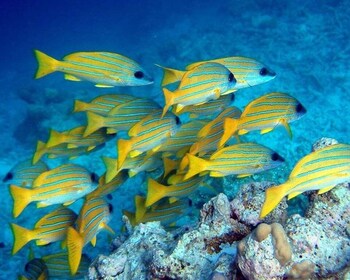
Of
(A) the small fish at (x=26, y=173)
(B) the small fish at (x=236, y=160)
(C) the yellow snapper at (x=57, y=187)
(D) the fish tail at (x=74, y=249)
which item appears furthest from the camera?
(A) the small fish at (x=26, y=173)

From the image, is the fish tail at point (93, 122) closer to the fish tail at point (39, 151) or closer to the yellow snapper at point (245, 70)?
the fish tail at point (39, 151)

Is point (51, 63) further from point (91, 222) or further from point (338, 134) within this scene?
point (338, 134)

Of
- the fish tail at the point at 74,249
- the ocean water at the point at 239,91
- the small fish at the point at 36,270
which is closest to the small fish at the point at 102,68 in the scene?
the fish tail at the point at 74,249

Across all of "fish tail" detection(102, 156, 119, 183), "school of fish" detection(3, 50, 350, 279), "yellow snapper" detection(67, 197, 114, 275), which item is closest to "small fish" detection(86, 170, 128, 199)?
"school of fish" detection(3, 50, 350, 279)

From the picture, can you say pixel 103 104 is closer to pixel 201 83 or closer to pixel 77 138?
pixel 77 138

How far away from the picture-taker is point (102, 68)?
4.22 meters

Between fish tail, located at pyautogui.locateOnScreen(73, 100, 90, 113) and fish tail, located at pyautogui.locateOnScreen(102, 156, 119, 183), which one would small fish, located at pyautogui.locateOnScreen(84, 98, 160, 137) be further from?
fish tail, located at pyautogui.locateOnScreen(102, 156, 119, 183)

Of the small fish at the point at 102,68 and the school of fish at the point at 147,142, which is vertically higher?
the small fish at the point at 102,68

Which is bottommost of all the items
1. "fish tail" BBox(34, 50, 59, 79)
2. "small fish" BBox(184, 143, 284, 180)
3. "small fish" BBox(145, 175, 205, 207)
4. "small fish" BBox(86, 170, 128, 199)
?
"small fish" BBox(86, 170, 128, 199)

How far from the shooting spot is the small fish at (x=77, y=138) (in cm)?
483

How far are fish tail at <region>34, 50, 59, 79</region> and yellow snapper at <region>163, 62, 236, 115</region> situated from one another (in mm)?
1510

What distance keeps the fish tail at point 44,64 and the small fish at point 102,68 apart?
0.07 ft

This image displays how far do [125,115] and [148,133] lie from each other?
54cm

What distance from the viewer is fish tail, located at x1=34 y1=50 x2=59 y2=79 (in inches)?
171
